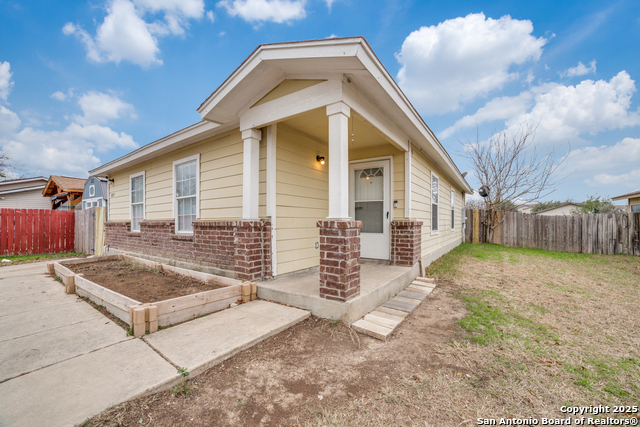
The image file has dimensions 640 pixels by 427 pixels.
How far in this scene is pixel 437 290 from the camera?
14.4 feet

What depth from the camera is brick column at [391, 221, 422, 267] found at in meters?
4.74

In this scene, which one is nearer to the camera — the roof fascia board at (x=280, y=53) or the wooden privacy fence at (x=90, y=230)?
the roof fascia board at (x=280, y=53)

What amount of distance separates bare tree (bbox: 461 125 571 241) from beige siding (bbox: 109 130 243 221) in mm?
11142

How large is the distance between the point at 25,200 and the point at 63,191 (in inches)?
162

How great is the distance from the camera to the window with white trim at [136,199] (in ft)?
22.0

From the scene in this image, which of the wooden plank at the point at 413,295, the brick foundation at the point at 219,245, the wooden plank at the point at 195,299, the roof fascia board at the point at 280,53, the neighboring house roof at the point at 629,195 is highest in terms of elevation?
the roof fascia board at the point at 280,53

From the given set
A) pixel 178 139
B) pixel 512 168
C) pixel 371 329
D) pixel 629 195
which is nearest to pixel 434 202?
pixel 371 329

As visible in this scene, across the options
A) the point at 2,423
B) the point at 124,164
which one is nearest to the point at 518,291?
the point at 2,423

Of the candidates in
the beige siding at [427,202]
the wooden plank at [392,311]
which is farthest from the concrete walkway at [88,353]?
the beige siding at [427,202]

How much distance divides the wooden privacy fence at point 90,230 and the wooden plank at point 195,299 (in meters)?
7.68

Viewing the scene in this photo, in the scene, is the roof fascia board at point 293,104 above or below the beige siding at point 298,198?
above

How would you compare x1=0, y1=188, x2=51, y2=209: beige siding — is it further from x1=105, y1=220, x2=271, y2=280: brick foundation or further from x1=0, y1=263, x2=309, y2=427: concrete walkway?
x1=0, y1=263, x2=309, y2=427: concrete walkway

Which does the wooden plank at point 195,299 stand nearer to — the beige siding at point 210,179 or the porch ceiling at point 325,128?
the beige siding at point 210,179

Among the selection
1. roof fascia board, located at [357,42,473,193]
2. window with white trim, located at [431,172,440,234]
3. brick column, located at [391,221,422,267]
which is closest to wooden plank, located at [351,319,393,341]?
brick column, located at [391,221,422,267]
